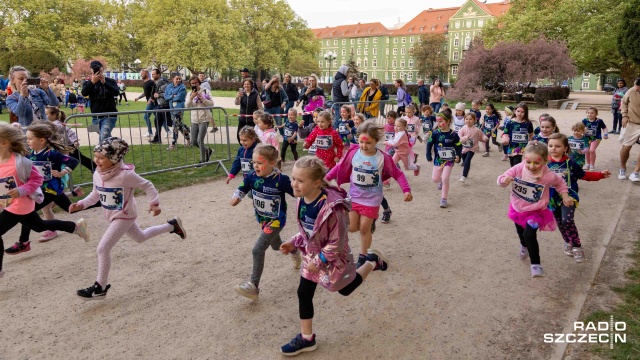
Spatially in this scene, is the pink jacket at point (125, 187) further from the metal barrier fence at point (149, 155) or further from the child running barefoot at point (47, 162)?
the metal barrier fence at point (149, 155)

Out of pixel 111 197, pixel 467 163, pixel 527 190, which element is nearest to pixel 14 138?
pixel 111 197

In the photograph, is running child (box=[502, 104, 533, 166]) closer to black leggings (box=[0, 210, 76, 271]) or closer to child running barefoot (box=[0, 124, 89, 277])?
black leggings (box=[0, 210, 76, 271])

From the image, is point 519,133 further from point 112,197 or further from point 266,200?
point 112,197

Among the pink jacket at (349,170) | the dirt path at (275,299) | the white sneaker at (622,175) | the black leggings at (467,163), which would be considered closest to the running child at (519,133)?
the black leggings at (467,163)

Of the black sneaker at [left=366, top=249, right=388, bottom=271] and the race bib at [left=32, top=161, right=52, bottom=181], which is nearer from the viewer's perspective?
the black sneaker at [left=366, top=249, right=388, bottom=271]

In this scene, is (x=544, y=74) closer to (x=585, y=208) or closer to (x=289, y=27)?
(x=585, y=208)

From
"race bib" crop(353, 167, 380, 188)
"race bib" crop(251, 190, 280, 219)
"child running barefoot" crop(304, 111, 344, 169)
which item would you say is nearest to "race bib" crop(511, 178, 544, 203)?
"race bib" crop(353, 167, 380, 188)

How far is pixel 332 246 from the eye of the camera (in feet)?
10.6

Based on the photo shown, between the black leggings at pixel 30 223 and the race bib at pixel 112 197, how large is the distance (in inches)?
43.2

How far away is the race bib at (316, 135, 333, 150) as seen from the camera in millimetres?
7750

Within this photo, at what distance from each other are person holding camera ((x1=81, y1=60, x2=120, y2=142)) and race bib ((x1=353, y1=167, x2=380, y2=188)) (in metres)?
6.49

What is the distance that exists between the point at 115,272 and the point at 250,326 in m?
1.95

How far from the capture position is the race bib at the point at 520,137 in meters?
8.61

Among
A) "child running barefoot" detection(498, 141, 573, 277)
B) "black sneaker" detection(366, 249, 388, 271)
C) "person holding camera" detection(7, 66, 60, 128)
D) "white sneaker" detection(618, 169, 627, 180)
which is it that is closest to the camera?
"black sneaker" detection(366, 249, 388, 271)
